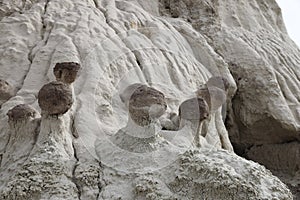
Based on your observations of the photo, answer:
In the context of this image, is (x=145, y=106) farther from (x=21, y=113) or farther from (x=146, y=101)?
(x=21, y=113)

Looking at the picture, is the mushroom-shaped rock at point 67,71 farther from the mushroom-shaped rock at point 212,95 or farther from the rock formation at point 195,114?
the mushroom-shaped rock at point 212,95

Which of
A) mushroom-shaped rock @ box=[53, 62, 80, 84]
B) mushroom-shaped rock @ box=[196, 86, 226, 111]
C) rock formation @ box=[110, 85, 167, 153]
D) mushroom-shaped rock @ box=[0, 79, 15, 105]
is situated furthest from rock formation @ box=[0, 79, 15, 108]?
Result: mushroom-shaped rock @ box=[196, 86, 226, 111]

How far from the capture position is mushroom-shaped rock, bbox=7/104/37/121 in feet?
8.64

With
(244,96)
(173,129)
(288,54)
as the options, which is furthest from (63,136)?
(288,54)

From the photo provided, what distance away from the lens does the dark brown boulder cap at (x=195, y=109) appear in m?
2.79

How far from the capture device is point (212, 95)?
316cm

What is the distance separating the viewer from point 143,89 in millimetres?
2504

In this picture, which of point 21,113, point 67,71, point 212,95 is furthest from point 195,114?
point 21,113

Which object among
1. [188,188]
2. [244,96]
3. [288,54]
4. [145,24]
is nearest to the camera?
[188,188]

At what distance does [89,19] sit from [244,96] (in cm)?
135

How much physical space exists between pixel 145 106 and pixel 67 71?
0.52 m

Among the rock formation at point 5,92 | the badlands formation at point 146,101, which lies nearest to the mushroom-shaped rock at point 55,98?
the badlands formation at point 146,101

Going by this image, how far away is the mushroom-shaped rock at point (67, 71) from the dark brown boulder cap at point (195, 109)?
53 cm

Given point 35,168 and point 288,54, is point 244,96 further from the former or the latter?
point 35,168
